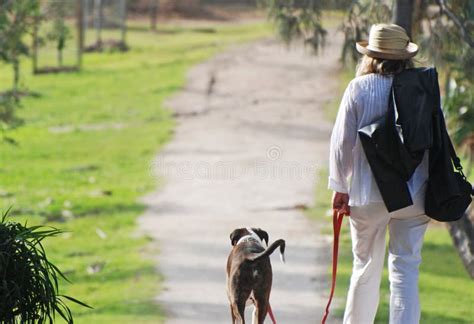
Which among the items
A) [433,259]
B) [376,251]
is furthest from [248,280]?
[433,259]

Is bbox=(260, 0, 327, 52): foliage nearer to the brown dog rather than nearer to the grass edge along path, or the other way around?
the grass edge along path

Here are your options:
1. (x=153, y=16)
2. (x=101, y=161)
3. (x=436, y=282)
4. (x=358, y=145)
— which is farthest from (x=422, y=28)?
(x=153, y=16)

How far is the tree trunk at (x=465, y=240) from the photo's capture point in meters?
9.53

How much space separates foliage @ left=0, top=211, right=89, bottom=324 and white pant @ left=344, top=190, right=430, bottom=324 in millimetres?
1722

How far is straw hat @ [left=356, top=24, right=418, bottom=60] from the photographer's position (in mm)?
6137

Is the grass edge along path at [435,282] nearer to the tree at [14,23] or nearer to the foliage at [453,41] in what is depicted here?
the foliage at [453,41]

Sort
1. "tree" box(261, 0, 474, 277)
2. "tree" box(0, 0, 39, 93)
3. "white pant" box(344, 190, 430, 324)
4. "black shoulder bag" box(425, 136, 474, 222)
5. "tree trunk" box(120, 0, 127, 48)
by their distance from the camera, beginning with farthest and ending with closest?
"tree trunk" box(120, 0, 127, 48), "tree" box(0, 0, 39, 93), "tree" box(261, 0, 474, 277), "white pant" box(344, 190, 430, 324), "black shoulder bag" box(425, 136, 474, 222)

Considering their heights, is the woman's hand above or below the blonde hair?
below

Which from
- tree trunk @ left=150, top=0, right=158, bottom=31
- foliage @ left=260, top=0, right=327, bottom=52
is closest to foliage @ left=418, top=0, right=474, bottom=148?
foliage @ left=260, top=0, right=327, bottom=52

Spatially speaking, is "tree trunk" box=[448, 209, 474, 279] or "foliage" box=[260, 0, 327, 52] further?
"foliage" box=[260, 0, 327, 52]

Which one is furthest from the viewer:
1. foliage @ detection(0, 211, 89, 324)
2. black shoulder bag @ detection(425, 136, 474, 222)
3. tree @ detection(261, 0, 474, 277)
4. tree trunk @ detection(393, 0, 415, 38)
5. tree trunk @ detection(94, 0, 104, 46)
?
tree trunk @ detection(94, 0, 104, 46)

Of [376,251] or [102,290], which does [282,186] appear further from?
[376,251]

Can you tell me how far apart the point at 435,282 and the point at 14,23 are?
5.31 meters

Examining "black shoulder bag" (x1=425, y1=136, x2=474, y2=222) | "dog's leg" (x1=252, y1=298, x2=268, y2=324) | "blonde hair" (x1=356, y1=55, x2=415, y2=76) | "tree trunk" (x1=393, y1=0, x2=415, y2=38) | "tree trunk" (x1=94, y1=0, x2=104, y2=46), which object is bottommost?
"tree trunk" (x1=94, y1=0, x2=104, y2=46)
